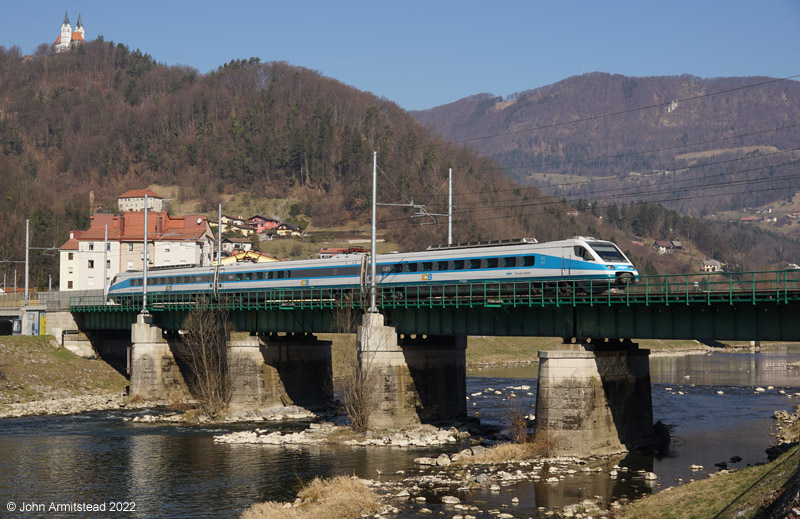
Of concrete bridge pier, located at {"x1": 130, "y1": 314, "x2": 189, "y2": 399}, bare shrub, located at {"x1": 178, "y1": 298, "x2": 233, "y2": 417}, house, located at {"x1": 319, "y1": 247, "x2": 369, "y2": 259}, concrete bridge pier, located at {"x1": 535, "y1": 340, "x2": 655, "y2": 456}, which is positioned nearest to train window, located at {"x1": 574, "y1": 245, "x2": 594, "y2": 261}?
concrete bridge pier, located at {"x1": 535, "y1": 340, "x2": 655, "y2": 456}

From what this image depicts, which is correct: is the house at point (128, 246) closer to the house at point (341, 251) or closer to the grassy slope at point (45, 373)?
the house at point (341, 251)

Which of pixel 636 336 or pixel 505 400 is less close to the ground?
pixel 636 336

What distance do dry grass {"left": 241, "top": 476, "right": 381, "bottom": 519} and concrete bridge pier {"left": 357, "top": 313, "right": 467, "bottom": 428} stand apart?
1701 cm

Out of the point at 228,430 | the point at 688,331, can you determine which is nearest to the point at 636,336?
the point at 688,331

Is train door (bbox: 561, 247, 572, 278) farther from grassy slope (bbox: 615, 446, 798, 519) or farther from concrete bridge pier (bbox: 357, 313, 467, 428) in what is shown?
grassy slope (bbox: 615, 446, 798, 519)

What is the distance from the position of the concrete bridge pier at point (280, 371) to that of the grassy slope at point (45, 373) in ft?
63.8

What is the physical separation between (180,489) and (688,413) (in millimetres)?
39125

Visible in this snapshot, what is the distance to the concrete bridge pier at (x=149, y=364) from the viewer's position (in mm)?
75250

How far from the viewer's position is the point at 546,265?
5219 cm

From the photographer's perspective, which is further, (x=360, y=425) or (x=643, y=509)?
(x=360, y=425)

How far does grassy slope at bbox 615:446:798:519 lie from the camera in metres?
28.4

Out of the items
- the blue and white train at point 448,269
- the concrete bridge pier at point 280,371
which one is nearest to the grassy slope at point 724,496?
the blue and white train at point 448,269

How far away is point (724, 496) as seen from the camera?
3191 cm

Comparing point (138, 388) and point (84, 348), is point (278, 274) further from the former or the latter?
point (84, 348)
